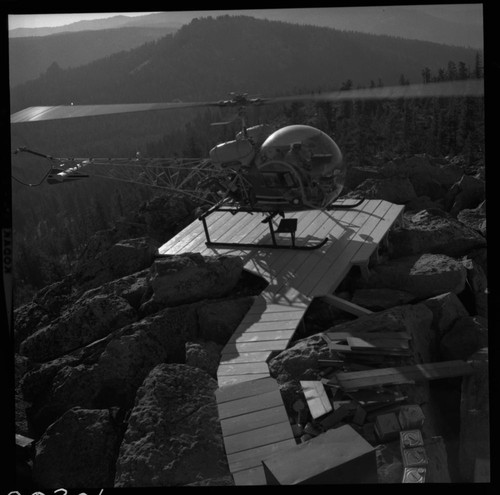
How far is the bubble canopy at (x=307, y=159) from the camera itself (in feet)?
28.3

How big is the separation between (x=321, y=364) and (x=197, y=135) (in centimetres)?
5242

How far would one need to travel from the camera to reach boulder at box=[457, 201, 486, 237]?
973 cm

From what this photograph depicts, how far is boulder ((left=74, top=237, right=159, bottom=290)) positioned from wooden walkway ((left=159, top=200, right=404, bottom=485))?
289mm

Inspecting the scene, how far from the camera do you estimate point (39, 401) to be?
20.8 feet

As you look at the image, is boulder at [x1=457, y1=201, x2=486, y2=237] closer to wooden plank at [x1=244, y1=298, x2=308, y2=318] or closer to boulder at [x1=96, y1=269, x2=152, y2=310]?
wooden plank at [x1=244, y1=298, x2=308, y2=318]

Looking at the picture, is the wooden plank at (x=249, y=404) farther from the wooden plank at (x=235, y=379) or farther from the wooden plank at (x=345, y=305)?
the wooden plank at (x=345, y=305)

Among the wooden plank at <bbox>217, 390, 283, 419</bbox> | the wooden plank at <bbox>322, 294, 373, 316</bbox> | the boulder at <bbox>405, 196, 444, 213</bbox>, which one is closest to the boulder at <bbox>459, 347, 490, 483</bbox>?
the wooden plank at <bbox>322, 294, 373, 316</bbox>

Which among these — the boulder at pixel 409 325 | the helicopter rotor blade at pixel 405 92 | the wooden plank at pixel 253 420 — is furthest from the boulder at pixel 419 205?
the wooden plank at pixel 253 420

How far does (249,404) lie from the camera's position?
526 centimetres

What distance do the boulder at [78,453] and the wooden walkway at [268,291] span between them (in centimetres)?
115

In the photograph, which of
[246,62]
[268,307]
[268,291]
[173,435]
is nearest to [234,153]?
[268,291]

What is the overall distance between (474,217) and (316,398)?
244 inches

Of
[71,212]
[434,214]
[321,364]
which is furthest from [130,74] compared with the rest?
[321,364]

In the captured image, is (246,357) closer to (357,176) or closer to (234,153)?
(234,153)
